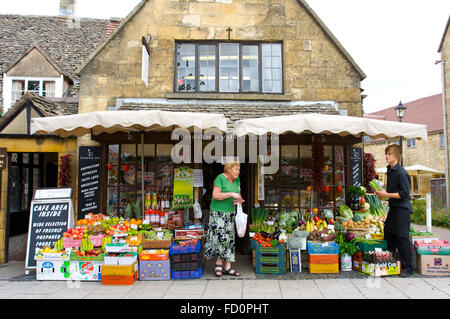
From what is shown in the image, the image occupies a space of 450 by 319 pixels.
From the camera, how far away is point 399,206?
5.92 m

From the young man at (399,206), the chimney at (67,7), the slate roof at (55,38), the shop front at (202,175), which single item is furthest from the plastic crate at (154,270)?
the chimney at (67,7)

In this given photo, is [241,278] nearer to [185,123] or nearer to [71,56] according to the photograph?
[185,123]

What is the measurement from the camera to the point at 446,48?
17.8 meters

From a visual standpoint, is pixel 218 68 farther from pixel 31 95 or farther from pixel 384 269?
pixel 384 269

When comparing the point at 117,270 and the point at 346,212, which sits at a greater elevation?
the point at 346,212

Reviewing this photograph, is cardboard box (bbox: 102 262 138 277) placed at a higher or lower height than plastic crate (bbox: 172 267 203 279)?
higher

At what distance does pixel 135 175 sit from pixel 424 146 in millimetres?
27529

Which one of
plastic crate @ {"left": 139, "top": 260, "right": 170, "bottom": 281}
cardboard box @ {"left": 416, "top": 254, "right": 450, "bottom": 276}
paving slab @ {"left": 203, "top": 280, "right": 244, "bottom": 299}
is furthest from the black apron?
plastic crate @ {"left": 139, "top": 260, "right": 170, "bottom": 281}

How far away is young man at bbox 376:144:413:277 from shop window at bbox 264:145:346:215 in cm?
194

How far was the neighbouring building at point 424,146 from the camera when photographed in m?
25.6

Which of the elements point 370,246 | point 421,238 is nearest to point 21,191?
point 370,246

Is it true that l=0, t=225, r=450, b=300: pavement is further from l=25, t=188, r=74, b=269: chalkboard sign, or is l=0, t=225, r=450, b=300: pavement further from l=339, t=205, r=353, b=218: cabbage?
l=339, t=205, r=353, b=218: cabbage

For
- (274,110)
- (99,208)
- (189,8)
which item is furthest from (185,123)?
(189,8)

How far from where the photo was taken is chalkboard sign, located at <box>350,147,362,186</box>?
323 inches
